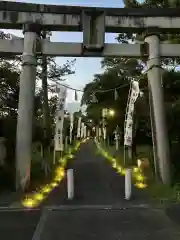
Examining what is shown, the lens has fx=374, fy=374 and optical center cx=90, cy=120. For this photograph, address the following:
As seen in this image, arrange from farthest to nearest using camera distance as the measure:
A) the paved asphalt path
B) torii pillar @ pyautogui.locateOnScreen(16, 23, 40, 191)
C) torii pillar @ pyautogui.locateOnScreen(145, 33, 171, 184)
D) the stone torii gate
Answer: torii pillar @ pyautogui.locateOnScreen(145, 33, 171, 184) → the stone torii gate → torii pillar @ pyautogui.locateOnScreen(16, 23, 40, 191) → the paved asphalt path

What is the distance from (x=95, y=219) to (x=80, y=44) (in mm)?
6202

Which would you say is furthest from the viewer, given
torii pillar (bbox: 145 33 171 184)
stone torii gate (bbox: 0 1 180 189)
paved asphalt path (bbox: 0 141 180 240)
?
torii pillar (bbox: 145 33 171 184)

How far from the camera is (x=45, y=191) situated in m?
11.8

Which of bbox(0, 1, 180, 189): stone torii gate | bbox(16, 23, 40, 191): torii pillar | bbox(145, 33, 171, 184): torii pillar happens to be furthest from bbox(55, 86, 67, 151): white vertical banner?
bbox(145, 33, 171, 184): torii pillar

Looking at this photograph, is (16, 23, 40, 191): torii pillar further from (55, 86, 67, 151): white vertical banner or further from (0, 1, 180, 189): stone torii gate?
(55, 86, 67, 151): white vertical banner

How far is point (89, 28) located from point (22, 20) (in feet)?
7.12

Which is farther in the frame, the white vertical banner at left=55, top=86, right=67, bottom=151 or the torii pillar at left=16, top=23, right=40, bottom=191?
the white vertical banner at left=55, top=86, right=67, bottom=151

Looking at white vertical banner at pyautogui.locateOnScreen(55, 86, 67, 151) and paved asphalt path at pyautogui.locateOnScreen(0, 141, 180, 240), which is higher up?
white vertical banner at pyautogui.locateOnScreen(55, 86, 67, 151)

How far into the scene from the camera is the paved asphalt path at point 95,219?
6902 mm

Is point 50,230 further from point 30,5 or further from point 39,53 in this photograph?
point 30,5

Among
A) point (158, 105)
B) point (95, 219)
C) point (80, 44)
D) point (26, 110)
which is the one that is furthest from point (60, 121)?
point (95, 219)

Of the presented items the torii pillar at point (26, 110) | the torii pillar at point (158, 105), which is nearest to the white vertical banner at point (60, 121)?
the torii pillar at point (26, 110)

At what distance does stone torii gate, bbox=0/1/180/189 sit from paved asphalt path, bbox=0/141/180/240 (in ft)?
6.37

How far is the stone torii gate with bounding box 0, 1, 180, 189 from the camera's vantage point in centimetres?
1166
